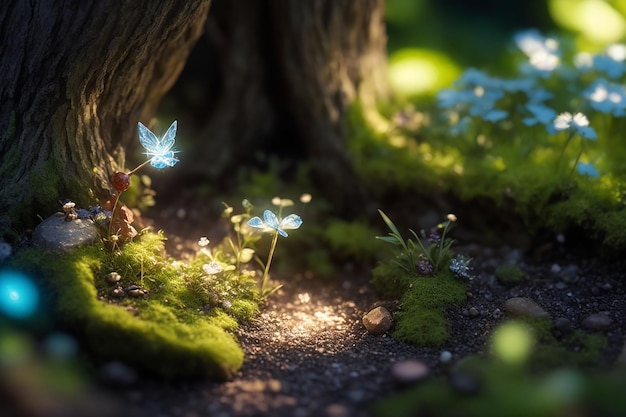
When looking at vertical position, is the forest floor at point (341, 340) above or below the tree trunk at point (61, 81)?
below

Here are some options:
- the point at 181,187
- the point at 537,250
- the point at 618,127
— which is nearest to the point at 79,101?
the point at 181,187

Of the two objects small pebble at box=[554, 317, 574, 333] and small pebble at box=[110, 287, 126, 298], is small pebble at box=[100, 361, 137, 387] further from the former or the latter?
small pebble at box=[554, 317, 574, 333]

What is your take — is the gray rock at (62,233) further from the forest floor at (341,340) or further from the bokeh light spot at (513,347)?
the bokeh light spot at (513,347)

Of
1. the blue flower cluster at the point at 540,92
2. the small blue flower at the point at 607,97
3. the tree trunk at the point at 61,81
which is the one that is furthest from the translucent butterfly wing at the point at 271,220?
the small blue flower at the point at 607,97

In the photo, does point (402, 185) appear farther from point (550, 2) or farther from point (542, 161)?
point (550, 2)

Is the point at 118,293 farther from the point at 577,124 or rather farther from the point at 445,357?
the point at 577,124

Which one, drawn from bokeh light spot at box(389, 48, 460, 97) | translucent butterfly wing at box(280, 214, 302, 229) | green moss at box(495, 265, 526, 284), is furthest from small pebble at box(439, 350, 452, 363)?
bokeh light spot at box(389, 48, 460, 97)
